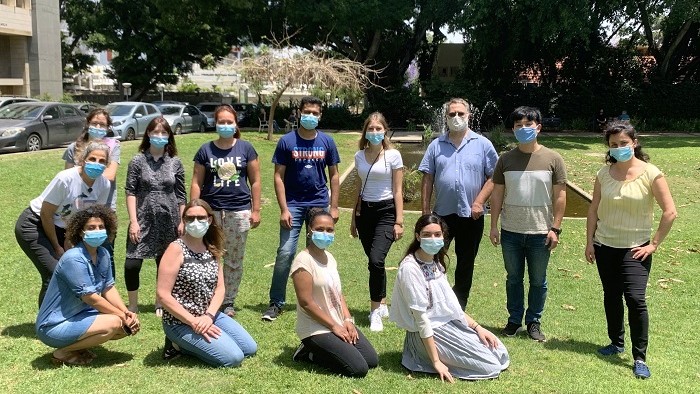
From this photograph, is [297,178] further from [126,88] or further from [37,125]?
[126,88]

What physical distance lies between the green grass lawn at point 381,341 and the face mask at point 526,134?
1623mm

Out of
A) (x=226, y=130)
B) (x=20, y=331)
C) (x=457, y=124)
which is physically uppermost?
(x=457, y=124)

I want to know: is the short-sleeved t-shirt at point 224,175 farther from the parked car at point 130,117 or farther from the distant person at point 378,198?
the parked car at point 130,117

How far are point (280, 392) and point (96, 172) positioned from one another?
220 cm

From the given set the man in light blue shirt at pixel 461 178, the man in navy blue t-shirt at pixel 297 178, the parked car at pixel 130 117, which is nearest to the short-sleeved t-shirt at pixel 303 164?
the man in navy blue t-shirt at pixel 297 178

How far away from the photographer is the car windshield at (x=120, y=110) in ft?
68.4

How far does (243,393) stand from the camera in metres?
4.01

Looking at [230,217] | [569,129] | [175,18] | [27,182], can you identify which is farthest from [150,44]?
[230,217]

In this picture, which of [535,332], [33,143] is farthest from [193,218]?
[33,143]

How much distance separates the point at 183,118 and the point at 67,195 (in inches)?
832

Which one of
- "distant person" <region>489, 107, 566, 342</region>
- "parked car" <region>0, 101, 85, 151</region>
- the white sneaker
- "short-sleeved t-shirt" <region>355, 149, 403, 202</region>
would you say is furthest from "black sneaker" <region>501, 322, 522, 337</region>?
"parked car" <region>0, 101, 85, 151</region>

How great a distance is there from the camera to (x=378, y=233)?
5.38 metres

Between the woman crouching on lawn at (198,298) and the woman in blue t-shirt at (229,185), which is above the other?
the woman in blue t-shirt at (229,185)

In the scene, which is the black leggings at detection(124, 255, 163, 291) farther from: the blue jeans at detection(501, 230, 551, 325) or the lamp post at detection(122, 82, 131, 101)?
the lamp post at detection(122, 82, 131, 101)
